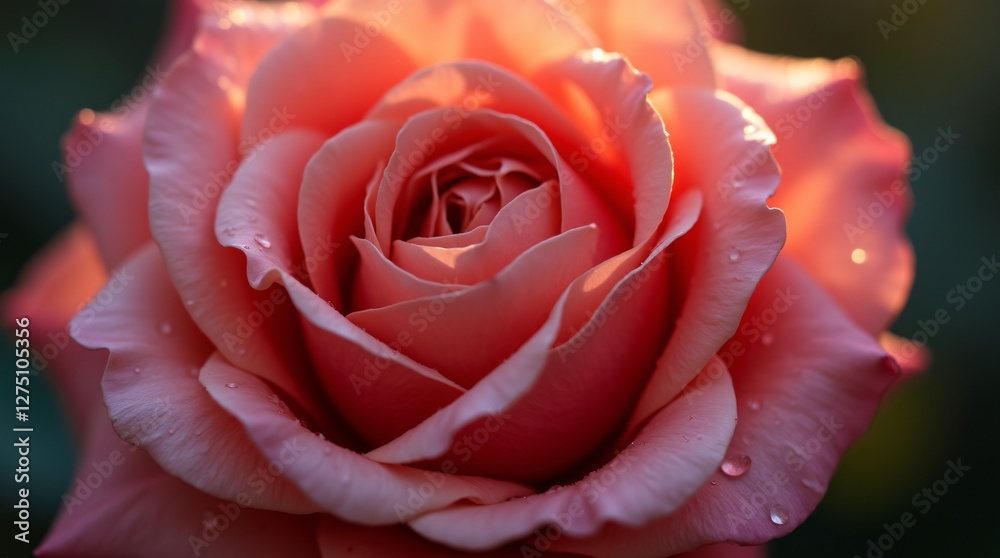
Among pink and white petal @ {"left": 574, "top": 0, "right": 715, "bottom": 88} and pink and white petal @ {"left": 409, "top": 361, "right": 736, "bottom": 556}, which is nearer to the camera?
pink and white petal @ {"left": 409, "top": 361, "right": 736, "bottom": 556}

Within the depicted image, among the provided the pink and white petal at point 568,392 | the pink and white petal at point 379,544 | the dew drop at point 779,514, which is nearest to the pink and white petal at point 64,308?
the pink and white petal at point 379,544

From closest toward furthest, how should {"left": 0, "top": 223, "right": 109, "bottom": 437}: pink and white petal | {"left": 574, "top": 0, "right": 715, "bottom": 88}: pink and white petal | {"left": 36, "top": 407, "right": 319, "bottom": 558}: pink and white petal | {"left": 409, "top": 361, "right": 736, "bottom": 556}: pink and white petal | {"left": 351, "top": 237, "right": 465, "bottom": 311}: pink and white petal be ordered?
1. {"left": 409, "top": 361, "right": 736, "bottom": 556}: pink and white petal
2. {"left": 351, "top": 237, "right": 465, "bottom": 311}: pink and white petal
3. {"left": 36, "top": 407, "right": 319, "bottom": 558}: pink and white petal
4. {"left": 574, "top": 0, "right": 715, "bottom": 88}: pink and white petal
5. {"left": 0, "top": 223, "right": 109, "bottom": 437}: pink and white petal

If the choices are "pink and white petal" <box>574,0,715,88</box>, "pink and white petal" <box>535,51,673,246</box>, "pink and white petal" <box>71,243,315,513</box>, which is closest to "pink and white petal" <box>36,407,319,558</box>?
Result: "pink and white petal" <box>71,243,315,513</box>

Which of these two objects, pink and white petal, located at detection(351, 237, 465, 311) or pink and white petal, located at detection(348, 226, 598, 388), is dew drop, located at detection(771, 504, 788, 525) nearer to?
pink and white petal, located at detection(348, 226, 598, 388)

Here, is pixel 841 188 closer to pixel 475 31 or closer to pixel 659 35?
pixel 659 35

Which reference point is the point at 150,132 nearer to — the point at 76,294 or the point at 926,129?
the point at 76,294

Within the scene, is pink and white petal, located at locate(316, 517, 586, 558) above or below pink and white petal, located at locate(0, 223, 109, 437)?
below
